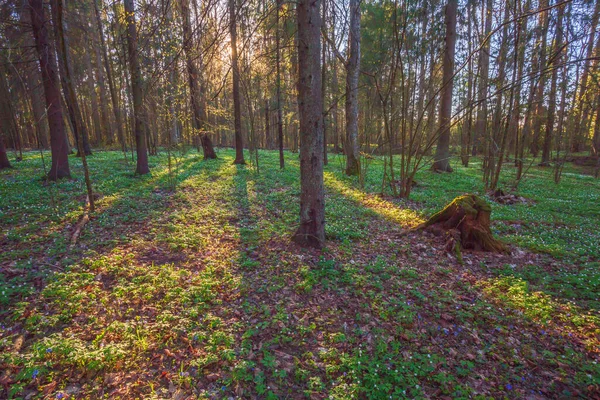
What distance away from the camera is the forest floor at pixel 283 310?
8.94 feet

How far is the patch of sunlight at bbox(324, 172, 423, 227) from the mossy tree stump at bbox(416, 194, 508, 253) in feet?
3.75

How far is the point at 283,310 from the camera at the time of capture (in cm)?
382

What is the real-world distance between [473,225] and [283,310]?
4.38 metres

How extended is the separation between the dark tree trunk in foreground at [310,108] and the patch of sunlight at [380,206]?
3128 mm

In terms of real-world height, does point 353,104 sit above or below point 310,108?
above

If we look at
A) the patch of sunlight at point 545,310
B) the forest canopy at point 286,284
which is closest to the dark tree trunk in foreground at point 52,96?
the forest canopy at point 286,284

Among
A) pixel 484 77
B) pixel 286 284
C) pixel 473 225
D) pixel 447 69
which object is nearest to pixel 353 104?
pixel 447 69

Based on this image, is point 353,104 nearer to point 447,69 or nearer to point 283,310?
point 447,69

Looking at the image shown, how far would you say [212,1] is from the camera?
12.4ft

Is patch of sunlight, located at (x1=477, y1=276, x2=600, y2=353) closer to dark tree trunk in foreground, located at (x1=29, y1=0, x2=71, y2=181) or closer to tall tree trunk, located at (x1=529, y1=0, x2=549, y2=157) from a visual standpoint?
tall tree trunk, located at (x1=529, y1=0, x2=549, y2=157)

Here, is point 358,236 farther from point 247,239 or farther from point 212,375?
point 212,375

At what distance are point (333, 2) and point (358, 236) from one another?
4.39m

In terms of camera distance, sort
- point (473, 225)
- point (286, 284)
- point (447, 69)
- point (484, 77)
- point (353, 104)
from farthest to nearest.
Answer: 1. point (353, 104)
2. point (447, 69)
3. point (484, 77)
4. point (473, 225)
5. point (286, 284)

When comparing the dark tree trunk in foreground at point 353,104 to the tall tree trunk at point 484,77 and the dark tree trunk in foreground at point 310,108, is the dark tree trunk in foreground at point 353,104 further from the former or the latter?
the dark tree trunk in foreground at point 310,108
